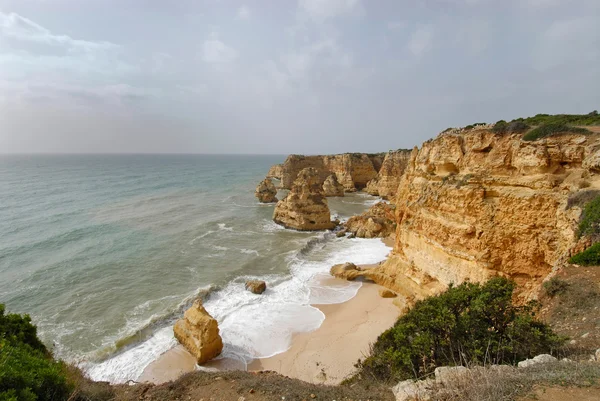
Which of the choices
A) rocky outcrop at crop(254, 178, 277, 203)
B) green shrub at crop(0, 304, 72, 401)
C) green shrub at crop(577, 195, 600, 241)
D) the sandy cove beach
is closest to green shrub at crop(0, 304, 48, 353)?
green shrub at crop(0, 304, 72, 401)

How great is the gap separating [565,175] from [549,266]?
325 centimetres

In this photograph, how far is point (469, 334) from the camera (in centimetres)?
652

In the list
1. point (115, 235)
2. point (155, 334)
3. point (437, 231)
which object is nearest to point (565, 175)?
point (437, 231)

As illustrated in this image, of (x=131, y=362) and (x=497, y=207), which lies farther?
(x=131, y=362)

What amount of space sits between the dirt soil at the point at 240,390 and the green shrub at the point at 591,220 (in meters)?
7.93

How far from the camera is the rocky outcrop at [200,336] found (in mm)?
12672

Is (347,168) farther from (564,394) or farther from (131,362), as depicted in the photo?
(564,394)

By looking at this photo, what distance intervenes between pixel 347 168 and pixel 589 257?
183 ft

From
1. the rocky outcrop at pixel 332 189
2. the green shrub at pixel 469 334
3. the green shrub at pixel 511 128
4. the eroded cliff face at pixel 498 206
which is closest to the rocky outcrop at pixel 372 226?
the eroded cliff face at pixel 498 206

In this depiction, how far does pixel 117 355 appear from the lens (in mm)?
13211

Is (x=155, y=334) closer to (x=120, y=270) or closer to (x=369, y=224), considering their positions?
(x=120, y=270)

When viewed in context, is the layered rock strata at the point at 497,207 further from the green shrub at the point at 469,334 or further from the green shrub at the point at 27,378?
the green shrub at the point at 27,378

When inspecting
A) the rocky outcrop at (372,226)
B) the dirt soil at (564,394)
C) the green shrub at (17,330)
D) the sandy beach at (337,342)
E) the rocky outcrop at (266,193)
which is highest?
the dirt soil at (564,394)


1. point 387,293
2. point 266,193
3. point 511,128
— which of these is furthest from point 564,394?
point 266,193
